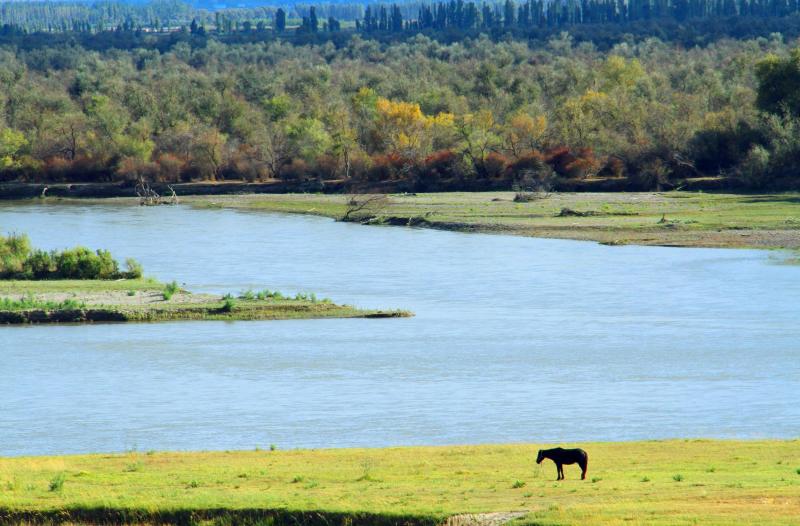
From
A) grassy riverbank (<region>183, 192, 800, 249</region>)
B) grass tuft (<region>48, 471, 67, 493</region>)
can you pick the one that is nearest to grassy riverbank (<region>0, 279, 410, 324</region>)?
grassy riverbank (<region>183, 192, 800, 249</region>)

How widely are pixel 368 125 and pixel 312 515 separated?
74.6m

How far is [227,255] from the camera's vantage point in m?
54.8

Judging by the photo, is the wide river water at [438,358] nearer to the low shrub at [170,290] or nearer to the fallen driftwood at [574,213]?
the low shrub at [170,290]

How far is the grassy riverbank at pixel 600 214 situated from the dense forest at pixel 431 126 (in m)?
4.33

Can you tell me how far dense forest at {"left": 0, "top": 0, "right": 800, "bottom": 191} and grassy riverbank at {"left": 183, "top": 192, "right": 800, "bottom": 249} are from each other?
171 inches

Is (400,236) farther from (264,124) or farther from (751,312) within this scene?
(264,124)

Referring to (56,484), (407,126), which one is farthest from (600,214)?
(56,484)

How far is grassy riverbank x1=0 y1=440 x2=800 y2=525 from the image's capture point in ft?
54.3

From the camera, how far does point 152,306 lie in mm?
40375

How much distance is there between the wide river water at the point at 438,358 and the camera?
1014 inches

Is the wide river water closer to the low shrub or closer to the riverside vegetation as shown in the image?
the riverside vegetation

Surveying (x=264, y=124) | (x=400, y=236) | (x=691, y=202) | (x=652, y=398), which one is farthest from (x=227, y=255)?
(x=264, y=124)

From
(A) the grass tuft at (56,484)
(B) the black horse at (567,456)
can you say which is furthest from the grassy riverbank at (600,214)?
(A) the grass tuft at (56,484)

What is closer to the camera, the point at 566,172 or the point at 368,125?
the point at 566,172
